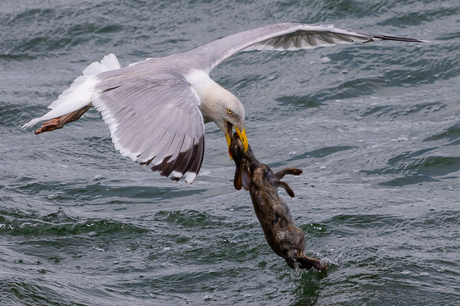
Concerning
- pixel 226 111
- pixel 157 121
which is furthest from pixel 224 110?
pixel 157 121

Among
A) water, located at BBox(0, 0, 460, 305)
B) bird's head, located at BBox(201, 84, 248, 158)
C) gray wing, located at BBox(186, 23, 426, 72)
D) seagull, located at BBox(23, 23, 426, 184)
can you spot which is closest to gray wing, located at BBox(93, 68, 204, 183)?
seagull, located at BBox(23, 23, 426, 184)

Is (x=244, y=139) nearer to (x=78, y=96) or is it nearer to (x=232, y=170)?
(x=78, y=96)

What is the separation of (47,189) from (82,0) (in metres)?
6.02

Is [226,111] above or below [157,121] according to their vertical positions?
below

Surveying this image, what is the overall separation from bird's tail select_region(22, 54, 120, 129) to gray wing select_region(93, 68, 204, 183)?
0.21m

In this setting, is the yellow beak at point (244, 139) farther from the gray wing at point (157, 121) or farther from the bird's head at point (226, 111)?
the gray wing at point (157, 121)

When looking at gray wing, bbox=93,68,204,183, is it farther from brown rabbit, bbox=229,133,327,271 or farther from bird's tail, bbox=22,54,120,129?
brown rabbit, bbox=229,133,327,271

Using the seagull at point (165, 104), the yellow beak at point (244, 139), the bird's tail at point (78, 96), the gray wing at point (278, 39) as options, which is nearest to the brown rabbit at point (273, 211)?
the yellow beak at point (244, 139)

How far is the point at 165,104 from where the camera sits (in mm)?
4395

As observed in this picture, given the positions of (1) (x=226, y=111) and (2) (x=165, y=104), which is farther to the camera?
(1) (x=226, y=111)

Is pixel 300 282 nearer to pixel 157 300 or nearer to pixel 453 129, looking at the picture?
pixel 157 300

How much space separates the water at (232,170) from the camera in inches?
185

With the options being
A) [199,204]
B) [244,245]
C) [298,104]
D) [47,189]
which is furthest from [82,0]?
[244,245]

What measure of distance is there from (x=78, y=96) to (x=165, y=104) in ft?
3.28
